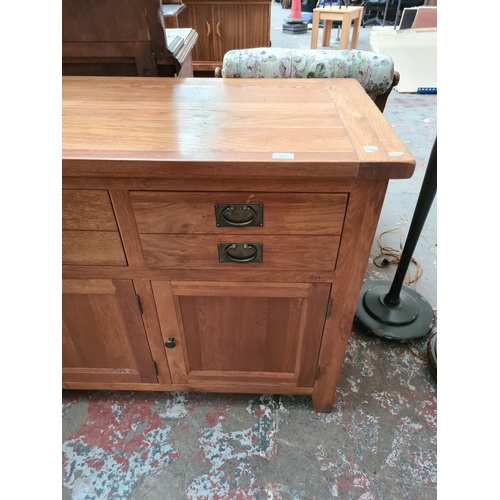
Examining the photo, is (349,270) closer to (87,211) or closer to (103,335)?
(87,211)

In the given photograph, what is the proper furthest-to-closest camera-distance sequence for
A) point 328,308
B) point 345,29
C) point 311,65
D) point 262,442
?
point 345,29 → point 311,65 → point 262,442 → point 328,308

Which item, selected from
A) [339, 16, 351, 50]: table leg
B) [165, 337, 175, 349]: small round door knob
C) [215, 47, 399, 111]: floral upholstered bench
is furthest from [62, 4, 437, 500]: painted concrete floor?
[339, 16, 351, 50]: table leg

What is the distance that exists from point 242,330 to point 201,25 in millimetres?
2374

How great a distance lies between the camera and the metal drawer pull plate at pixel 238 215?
0.66 metres

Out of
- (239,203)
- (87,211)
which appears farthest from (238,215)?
(87,211)

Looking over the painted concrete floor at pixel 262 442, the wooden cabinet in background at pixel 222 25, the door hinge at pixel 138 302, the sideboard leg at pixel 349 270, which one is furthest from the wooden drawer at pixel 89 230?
the wooden cabinet in background at pixel 222 25

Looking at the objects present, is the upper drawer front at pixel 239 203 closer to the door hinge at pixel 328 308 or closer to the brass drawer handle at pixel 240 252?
the brass drawer handle at pixel 240 252

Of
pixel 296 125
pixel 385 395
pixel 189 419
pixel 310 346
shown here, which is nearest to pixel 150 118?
pixel 296 125

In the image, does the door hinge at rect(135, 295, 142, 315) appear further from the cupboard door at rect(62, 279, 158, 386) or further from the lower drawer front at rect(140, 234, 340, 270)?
the lower drawer front at rect(140, 234, 340, 270)

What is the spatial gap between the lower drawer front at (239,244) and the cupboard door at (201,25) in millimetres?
2239

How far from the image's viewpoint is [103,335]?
923 mm

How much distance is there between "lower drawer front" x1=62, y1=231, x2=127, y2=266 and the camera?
72cm

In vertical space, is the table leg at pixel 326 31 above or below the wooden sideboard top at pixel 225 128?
below

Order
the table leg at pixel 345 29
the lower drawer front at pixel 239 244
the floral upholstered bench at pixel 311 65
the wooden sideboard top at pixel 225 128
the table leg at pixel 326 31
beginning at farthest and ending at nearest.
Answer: the table leg at pixel 326 31 < the table leg at pixel 345 29 < the floral upholstered bench at pixel 311 65 < the lower drawer front at pixel 239 244 < the wooden sideboard top at pixel 225 128
